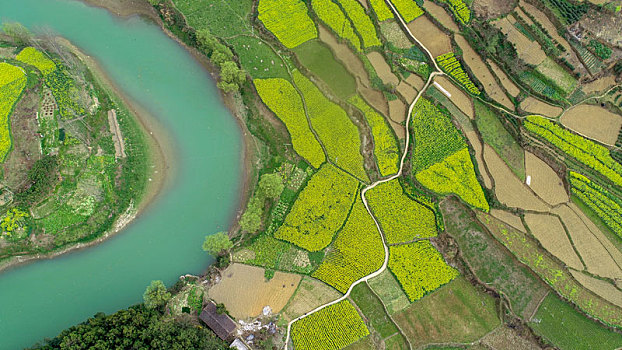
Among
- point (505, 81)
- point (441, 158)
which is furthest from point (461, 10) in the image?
point (441, 158)

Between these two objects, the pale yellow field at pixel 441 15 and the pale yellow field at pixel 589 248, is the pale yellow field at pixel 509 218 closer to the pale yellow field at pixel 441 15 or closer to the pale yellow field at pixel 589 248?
the pale yellow field at pixel 589 248

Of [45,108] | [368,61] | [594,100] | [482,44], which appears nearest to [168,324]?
[45,108]

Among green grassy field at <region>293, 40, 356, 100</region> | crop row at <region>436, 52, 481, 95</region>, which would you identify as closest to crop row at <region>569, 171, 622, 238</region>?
crop row at <region>436, 52, 481, 95</region>

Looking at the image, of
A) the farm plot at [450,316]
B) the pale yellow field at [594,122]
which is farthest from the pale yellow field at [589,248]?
the farm plot at [450,316]

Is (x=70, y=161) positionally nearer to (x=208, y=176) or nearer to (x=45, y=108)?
(x=45, y=108)

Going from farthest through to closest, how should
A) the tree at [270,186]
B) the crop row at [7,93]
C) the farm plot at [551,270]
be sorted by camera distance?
1. the crop row at [7,93]
2. the tree at [270,186]
3. the farm plot at [551,270]

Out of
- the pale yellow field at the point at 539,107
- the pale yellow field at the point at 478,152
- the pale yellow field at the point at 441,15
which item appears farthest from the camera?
the pale yellow field at the point at 441,15
